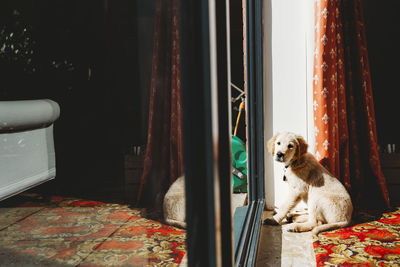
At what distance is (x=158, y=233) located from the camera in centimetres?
165

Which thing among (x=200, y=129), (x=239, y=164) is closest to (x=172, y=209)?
(x=200, y=129)

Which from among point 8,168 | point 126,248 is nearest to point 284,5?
point 126,248

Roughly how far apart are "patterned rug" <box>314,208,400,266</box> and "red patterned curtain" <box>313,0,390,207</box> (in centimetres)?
47

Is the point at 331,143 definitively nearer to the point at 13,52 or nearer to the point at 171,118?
the point at 171,118

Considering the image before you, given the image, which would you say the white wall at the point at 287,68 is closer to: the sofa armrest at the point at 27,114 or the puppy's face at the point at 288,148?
the puppy's face at the point at 288,148

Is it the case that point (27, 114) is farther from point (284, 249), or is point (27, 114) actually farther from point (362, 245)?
point (362, 245)

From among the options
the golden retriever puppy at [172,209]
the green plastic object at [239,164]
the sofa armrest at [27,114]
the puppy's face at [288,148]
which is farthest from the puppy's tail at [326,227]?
the sofa armrest at [27,114]

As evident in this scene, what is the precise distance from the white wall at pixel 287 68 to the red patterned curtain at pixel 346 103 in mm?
78

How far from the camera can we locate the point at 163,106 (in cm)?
129

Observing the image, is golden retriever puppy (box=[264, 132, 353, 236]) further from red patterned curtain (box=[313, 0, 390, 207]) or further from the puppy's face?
red patterned curtain (box=[313, 0, 390, 207])

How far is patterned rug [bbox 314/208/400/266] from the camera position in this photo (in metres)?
1.90

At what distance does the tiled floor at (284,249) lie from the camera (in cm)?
193

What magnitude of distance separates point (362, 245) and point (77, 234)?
1.60m

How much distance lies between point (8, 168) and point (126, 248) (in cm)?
→ 77
